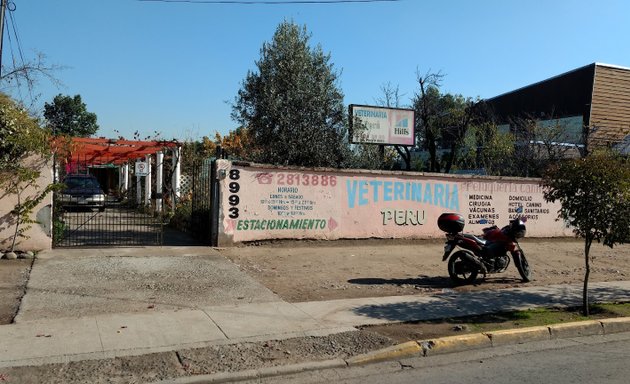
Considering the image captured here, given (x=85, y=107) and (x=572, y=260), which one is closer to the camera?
(x=572, y=260)

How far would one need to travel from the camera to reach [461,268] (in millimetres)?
9820

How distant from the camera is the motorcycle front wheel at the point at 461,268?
971cm

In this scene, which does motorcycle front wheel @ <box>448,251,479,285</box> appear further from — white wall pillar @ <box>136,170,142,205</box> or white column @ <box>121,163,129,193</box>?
white column @ <box>121,163,129,193</box>

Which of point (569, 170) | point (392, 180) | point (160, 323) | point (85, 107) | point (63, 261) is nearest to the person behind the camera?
point (160, 323)

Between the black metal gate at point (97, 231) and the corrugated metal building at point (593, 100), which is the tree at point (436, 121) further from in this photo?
the black metal gate at point (97, 231)

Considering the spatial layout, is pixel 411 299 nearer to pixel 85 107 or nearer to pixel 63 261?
pixel 63 261

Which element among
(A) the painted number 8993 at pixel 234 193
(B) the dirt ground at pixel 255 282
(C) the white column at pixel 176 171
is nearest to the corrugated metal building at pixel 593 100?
(B) the dirt ground at pixel 255 282

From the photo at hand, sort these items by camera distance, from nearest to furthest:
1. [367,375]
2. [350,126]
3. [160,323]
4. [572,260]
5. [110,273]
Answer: [367,375], [160,323], [110,273], [572,260], [350,126]

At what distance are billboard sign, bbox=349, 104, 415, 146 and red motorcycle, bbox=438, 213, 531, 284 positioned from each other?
665cm

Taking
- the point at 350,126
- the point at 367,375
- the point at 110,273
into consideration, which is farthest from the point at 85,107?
the point at 367,375

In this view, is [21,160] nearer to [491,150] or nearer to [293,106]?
Answer: [293,106]

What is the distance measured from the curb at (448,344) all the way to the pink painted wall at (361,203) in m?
6.79

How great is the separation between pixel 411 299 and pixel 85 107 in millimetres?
70372

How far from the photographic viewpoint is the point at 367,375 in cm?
547
